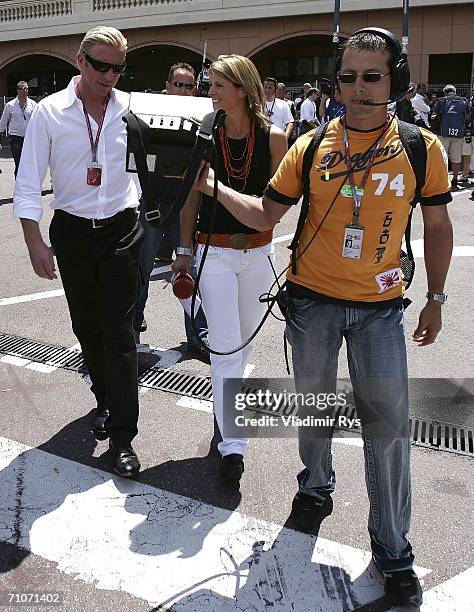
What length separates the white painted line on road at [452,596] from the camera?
2.58 metres

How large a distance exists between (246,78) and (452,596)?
248 cm

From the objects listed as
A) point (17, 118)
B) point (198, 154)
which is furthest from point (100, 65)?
point (17, 118)

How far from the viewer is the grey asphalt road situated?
284 cm

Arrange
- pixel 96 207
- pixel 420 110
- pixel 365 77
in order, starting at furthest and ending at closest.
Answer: pixel 420 110 < pixel 96 207 < pixel 365 77

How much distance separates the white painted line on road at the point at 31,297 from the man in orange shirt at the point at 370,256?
4.22 m

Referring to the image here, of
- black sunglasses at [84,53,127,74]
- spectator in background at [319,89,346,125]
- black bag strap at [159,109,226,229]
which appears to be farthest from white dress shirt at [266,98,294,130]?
black bag strap at [159,109,226,229]

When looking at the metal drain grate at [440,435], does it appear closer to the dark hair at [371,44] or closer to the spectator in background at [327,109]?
the dark hair at [371,44]

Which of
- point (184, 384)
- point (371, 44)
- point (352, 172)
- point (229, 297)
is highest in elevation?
point (371, 44)

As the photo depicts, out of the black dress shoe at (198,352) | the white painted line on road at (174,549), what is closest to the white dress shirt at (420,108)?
the black dress shoe at (198,352)

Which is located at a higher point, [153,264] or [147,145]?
[147,145]

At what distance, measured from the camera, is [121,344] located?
3.57 meters

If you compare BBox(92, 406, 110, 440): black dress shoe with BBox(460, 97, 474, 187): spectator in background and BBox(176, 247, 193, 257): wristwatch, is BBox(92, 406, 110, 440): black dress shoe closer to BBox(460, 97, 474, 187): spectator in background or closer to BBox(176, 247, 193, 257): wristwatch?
BBox(176, 247, 193, 257): wristwatch

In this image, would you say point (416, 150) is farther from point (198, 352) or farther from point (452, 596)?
point (198, 352)

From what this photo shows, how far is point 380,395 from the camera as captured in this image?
265 cm
